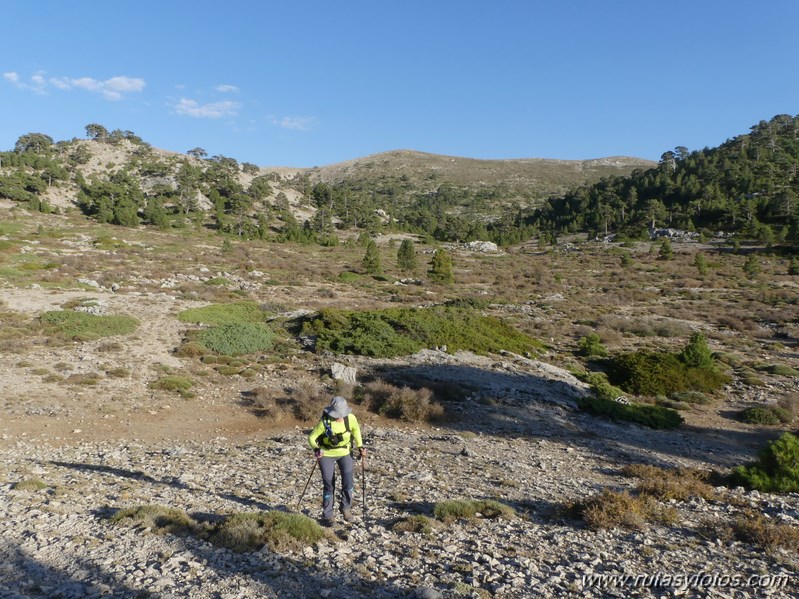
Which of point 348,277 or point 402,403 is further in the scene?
point 348,277

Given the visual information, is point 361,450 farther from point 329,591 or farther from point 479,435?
point 479,435

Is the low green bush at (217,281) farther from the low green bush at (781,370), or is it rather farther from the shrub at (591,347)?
the low green bush at (781,370)

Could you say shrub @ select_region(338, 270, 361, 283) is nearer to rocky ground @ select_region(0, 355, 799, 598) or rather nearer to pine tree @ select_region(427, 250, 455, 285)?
pine tree @ select_region(427, 250, 455, 285)

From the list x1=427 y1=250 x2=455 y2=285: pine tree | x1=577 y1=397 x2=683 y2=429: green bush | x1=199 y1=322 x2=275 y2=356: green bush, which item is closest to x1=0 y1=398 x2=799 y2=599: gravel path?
x1=577 y1=397 x2=683 y2=429: green bush

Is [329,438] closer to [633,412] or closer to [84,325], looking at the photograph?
[633,412]

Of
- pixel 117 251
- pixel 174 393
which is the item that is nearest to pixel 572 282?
pixel 174 393

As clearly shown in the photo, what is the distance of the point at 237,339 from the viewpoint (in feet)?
74.7

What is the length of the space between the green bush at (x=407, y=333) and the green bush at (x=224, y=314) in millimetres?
4414

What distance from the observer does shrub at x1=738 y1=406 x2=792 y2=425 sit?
1706 centimetres

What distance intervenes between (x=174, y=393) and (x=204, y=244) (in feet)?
174

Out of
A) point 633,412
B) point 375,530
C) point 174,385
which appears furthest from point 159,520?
point 633,412

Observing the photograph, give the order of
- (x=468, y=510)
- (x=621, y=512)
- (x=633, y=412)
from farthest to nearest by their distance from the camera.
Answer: (x=633, y=412) < (x=468, y=510) < (x=621, y=512)

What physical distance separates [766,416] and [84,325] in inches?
1166

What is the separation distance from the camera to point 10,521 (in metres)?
7.44
